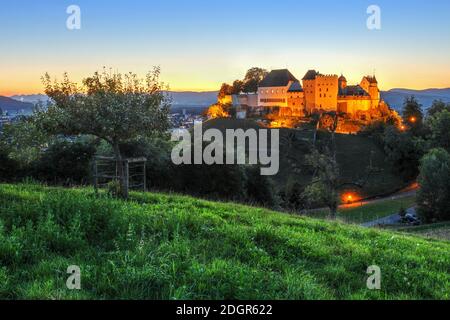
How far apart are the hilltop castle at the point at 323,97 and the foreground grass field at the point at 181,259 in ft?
390

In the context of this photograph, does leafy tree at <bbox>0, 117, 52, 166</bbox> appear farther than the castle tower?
No

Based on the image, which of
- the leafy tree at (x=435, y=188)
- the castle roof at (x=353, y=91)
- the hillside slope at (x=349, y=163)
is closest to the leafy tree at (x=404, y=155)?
the hillside slope at (x=349, y=163)

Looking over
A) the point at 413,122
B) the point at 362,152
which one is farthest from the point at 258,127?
the point at 413,122

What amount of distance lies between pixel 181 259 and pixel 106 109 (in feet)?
33.7

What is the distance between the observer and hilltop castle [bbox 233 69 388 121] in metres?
126

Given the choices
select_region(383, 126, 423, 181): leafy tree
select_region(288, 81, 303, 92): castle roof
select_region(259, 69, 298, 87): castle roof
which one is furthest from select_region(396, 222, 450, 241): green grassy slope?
select_region(259, 69, 298, 87): castle roof

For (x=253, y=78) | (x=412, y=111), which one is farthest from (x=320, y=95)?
(x=253, y=78)

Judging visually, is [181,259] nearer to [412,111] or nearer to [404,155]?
[404,155]

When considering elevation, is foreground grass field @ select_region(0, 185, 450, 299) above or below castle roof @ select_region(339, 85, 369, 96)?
below

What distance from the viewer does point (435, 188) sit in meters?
50.1

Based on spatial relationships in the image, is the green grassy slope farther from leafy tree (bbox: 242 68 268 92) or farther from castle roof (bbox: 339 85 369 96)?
leafy tree (bbox: 242 68 268 92)

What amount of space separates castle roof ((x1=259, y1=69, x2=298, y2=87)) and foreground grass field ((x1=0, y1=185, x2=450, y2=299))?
437ft

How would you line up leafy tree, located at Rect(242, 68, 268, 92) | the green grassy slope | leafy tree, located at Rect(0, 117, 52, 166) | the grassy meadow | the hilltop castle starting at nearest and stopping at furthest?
1. the green grassy slope
2. leafy tree, located at Rect(0, 117, 52, 166)
3. the grassy meadow
4. the hilltop castle
5. leafy tree, located at Rect(242, 68, 268, 92)
